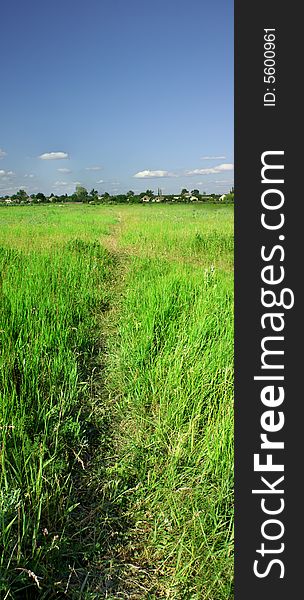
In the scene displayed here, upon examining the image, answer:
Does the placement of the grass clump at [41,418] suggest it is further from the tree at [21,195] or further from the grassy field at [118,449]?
the tree at [21,195]

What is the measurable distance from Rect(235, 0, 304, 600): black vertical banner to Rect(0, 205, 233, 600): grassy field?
1.60 ft

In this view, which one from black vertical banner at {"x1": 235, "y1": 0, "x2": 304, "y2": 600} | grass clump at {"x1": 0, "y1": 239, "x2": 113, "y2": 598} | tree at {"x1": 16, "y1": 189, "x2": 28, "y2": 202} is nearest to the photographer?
black vertical banner at {"x1": 235, "y1": 0, "x2": 304, "y2": 600}

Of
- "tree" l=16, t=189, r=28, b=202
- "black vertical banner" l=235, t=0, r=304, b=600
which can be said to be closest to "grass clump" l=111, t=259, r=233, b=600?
"black vertical banner" l=235, t=0, r=304, b=600

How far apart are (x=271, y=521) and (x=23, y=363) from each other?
178 centimetres

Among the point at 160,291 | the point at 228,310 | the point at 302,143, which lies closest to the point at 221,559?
the point at 302,143

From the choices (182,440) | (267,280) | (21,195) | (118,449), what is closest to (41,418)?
(118,449)

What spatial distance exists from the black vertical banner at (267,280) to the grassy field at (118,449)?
19.1 inches

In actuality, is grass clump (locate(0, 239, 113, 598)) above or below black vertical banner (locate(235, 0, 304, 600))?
below

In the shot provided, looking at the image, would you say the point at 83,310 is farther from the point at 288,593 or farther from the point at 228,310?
the point at 288,593

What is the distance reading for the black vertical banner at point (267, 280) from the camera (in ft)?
4.24

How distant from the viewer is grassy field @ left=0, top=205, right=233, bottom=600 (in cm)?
159

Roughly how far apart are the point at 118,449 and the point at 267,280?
1.53 meters

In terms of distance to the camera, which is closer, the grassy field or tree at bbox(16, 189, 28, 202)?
the grassy field

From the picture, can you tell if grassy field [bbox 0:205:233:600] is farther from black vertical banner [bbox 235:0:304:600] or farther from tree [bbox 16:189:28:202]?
tree [bbox 16:189:28:202]
